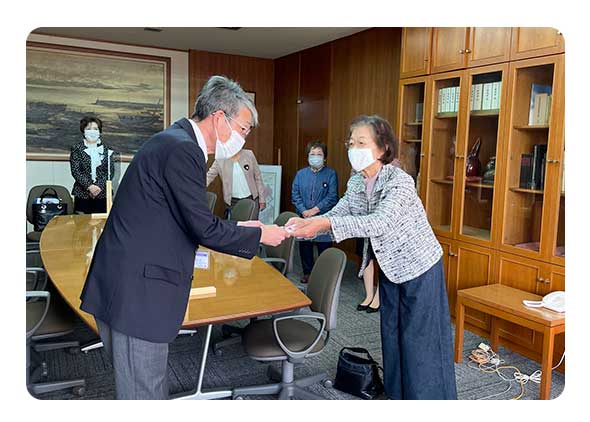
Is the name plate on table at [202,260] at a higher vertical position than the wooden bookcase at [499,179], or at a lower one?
lower

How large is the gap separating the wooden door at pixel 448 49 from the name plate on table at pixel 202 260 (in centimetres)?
235

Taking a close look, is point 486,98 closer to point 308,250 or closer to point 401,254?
point 401,254

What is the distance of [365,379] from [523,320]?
1014mm

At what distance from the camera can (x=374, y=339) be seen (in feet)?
12.1

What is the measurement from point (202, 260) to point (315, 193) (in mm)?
2259

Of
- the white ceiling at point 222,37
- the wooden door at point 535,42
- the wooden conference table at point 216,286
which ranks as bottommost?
the wooden conference table at point 216,286

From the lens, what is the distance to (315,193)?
16.6 feet

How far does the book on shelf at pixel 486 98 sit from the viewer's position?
3.64 metres

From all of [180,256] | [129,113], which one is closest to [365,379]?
[180,256]

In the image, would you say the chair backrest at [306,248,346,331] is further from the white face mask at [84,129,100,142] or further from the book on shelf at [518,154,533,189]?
the white face mask at [84,129,100,142]

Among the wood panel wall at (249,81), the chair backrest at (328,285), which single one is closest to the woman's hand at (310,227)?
the chair backrest at (328,285)

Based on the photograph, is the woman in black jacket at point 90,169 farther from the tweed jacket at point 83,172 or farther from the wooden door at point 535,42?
the wooden door at point 535,42

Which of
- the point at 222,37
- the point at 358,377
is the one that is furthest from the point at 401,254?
the point at 222,37
